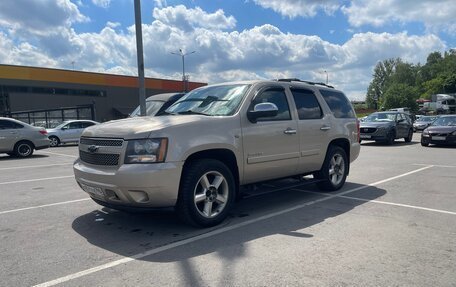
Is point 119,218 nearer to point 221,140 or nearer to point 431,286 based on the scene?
point 221,140

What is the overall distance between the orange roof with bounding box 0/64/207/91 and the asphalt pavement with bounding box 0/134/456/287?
44.6m

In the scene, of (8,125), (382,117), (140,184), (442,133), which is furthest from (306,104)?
(382,117)


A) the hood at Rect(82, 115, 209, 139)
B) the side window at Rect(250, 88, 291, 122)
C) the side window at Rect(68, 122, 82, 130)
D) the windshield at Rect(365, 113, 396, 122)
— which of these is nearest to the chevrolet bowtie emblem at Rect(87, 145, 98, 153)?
the hood at Rect(82, 115, 209, 139)

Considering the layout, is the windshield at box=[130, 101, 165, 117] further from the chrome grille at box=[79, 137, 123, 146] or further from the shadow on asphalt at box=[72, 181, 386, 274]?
the chrome grille at box=[79, 137, 123, 146]

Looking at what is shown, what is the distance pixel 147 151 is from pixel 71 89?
167 ft

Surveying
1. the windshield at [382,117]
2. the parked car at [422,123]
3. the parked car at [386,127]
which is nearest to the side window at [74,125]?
the parked car at [386,127]

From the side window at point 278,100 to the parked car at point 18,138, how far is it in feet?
42.4

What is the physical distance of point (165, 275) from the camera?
145 inches

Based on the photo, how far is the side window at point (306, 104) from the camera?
21.7 feet

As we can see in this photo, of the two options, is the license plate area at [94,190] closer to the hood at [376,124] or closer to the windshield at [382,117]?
the hood at [376,124]

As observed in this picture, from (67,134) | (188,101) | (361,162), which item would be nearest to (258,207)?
(188,101)

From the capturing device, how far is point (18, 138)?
619 inches

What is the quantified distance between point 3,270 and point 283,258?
2.71m

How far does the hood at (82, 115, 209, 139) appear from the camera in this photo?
474 cm
